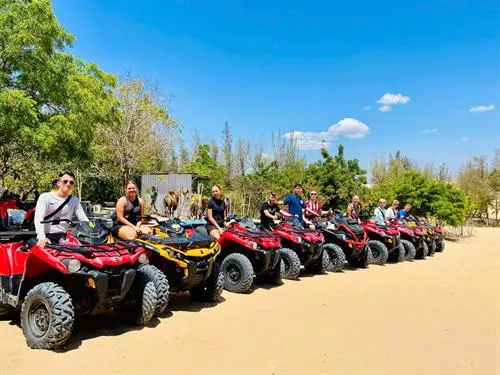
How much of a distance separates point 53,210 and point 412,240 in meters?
10.4

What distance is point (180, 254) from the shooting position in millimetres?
5773

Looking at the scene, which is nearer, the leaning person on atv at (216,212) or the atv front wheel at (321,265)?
the leaning person on atv at (216,212)

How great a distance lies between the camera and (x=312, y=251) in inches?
340

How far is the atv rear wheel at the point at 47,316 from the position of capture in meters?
4.23

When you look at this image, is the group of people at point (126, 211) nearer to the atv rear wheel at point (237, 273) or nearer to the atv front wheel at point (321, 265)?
the atv rear wheel at point (237, 273)

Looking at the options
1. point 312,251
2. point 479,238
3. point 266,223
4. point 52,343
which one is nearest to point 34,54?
point 266,223

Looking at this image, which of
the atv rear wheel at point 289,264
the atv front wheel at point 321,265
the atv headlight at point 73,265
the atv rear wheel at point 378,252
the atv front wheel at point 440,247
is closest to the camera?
the atv headlight at point 73,265

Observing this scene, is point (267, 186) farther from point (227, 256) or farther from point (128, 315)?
point (128, 315)

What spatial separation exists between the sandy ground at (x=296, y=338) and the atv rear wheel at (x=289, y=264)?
538 mm

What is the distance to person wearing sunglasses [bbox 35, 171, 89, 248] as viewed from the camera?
4988 millimetres

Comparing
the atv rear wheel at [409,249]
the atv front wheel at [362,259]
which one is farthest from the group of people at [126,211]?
the atv rear wheel at [409,249]

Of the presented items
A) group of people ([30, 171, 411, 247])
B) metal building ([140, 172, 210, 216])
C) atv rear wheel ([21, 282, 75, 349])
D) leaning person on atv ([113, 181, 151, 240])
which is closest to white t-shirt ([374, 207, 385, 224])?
group of people ([30, 171, 411, 247])

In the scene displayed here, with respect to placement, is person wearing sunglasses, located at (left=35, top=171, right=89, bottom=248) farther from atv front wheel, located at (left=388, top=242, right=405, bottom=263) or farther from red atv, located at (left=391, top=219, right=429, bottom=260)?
red atv, located at (left=391, top=219, right=429, bottom=260)

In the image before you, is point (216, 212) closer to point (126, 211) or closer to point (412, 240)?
point (126, 211)
